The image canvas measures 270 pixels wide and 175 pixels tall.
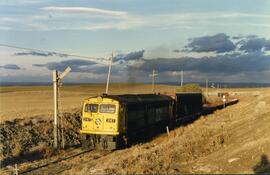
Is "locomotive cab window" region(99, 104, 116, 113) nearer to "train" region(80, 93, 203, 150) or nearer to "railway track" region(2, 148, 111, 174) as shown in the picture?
"train" region(80, 93, 203, 150)

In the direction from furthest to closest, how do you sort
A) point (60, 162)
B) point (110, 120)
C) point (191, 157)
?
point (110, 120)
point (60, 162)
point (191, 157)

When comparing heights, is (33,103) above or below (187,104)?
below

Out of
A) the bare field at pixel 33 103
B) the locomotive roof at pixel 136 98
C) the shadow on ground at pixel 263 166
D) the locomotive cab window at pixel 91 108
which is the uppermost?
the locomotive roof at pixel 136 98

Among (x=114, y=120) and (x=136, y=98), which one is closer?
(x=114, y=120)

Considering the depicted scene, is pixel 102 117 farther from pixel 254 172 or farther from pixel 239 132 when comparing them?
pixel 254 172

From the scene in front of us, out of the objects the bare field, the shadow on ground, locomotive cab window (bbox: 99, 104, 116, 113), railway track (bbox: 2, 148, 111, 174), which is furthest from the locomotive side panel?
the shadow on ground

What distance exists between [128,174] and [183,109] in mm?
22954

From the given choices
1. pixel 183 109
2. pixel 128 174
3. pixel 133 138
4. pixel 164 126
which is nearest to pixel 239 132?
pixel 133 138

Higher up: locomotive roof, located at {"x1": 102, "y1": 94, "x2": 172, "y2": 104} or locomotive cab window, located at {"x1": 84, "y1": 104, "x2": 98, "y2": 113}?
locomotive roof, located at {"x1": 102, "y1": 94, "x2": 172, "y2": 104}

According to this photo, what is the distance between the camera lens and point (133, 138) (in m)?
29.2

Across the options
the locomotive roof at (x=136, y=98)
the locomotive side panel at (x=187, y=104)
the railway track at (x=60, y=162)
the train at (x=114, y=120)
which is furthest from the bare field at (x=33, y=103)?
the railway track at (x=60, y=162)

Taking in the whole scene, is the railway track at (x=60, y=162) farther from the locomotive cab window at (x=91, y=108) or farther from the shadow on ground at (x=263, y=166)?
the shadow on ground at (x=263, y=166)

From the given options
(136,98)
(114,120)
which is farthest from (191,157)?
(136,98)

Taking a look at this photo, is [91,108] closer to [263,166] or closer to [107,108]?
[107,108]
